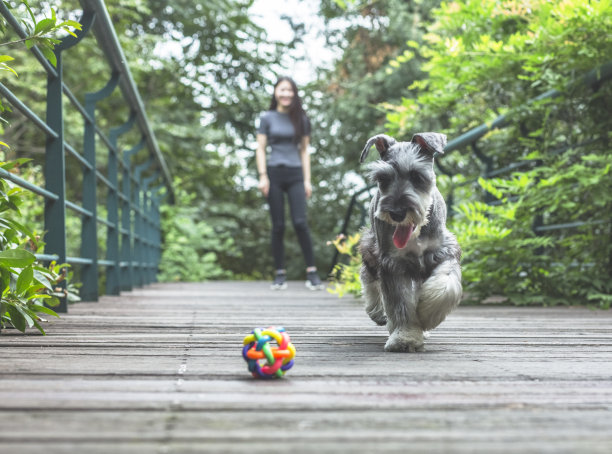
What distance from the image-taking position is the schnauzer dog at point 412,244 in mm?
2686

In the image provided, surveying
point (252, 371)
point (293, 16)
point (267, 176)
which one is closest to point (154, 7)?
point (293, 16)

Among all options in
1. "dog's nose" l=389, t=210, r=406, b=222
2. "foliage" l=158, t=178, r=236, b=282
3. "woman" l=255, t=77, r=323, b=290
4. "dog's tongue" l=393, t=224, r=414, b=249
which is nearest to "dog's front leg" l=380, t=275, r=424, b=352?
"dog's tongue" l=393, t=224, r=414, b=249

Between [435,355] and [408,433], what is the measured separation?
1190mm

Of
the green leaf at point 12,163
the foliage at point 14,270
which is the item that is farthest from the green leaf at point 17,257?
the green leaf at point 12,163

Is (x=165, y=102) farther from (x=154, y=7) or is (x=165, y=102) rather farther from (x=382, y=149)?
(x=382, y=149)

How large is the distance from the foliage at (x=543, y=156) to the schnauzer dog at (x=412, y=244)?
198cm

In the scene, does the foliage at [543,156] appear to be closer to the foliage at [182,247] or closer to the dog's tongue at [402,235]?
the dog's tongue at [402,235]

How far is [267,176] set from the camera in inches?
280

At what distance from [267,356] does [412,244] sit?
1050 mm

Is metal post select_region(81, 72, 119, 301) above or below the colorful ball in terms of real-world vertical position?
above

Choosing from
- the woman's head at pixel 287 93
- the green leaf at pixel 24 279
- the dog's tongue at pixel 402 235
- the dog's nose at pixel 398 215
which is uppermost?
the woman's head at pixel 287 93

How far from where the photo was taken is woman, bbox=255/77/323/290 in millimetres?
6824

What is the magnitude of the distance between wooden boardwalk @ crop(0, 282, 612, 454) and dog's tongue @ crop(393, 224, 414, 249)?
17.0 inches

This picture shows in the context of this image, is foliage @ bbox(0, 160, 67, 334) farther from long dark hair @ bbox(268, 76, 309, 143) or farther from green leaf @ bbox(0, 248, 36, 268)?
long dark hair @ bbox(268, 76, 309, 143)
